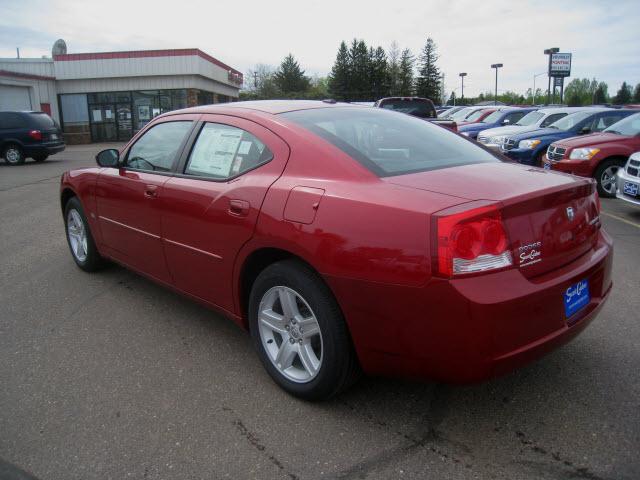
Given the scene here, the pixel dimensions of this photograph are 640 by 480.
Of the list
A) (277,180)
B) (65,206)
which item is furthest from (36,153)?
(277,180)

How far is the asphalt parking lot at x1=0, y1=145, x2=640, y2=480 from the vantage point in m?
2.41

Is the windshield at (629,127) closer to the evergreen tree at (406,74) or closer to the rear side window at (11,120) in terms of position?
the rear side window at (11,120)

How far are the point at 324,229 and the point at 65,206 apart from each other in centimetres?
388

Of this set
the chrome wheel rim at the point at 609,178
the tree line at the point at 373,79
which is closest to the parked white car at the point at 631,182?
the chrome wheel rim at the point at 609,178

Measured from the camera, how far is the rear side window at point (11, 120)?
18.4 meters

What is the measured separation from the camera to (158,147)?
4.12 meters

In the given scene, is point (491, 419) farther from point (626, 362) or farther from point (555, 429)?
point (626, 362)

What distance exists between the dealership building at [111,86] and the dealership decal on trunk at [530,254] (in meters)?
30.9

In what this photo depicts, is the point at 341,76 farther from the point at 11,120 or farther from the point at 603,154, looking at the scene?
the point at 603,154

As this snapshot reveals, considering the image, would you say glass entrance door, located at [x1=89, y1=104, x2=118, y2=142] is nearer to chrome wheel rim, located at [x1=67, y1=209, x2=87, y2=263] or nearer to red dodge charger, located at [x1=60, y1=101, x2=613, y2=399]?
chrome wheel rim, located at [x1=67, y1=209, x2=87, y2=263]

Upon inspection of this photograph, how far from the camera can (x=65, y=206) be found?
5.48 metres

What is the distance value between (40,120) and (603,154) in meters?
17.3

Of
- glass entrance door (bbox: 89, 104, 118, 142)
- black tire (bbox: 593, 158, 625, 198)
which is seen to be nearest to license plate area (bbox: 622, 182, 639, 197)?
black tire (bbox: 593, 158, 625, 198)

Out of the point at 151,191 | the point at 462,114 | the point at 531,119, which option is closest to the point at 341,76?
the point at 462,114
